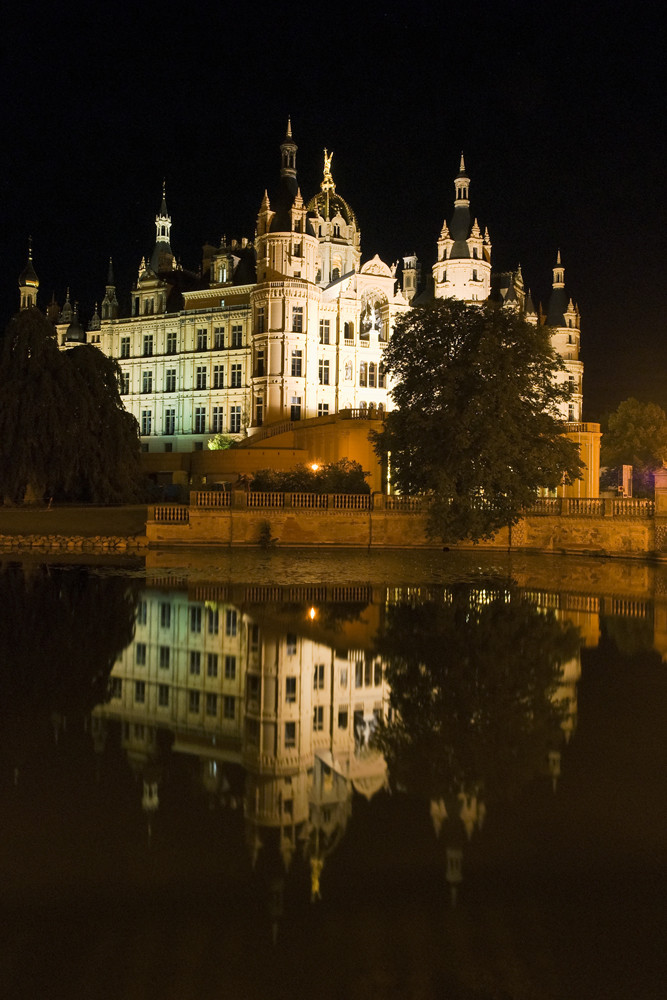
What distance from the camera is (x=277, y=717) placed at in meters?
10.3

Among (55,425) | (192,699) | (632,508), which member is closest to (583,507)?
(632,508)

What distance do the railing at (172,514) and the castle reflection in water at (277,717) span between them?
760 inches

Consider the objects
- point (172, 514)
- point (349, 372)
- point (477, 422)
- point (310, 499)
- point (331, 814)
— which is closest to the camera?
point (331, 814)

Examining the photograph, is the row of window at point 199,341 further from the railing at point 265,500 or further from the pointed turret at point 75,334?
the railing at point 265,500

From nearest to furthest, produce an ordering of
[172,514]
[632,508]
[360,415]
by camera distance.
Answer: [632,508]
[172,514]
[360,415]

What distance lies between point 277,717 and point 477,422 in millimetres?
25442

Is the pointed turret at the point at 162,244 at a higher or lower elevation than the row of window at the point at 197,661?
higher

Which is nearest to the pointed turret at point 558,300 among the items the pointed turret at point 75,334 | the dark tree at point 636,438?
the dark tree at point 636,438

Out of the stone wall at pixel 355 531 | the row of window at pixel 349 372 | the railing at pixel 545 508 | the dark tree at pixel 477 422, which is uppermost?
the row of window at pixel 349 372

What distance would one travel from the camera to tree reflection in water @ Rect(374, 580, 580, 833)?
27.4 ft

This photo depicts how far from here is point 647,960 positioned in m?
5.33

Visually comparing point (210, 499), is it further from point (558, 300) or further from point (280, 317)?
point (558, 300)

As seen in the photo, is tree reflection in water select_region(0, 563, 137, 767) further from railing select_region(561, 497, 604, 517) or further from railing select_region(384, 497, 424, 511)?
railing select_region(561, 497, 604, 517)

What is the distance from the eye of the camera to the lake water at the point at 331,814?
17.3ft
